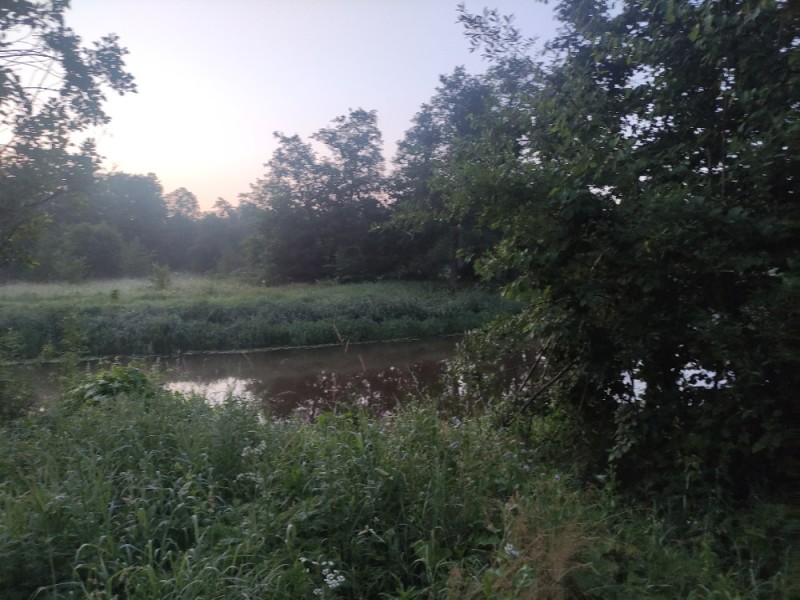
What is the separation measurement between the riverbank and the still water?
0.82 meters

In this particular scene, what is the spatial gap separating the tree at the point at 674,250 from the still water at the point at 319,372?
3.62 meters

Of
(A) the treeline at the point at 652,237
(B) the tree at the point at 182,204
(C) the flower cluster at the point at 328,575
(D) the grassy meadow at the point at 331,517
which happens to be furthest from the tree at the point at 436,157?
(B) the tree at the point at 182,204

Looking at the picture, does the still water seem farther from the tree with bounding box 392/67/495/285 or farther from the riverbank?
the tree with bounding box 392/67/495/285

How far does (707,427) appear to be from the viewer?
445 centimetres

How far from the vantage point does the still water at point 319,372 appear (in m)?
10.1

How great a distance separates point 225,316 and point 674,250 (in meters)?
16.5

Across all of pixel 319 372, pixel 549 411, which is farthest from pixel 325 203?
pixel 549 411

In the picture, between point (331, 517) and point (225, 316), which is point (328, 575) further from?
point (225, 316)

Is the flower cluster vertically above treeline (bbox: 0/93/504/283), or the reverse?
treeline (bbox: 0/93/504/283)

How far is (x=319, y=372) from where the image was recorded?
14.6 m

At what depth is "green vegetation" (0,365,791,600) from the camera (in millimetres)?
2969

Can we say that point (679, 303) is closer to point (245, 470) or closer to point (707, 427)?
point (707, 427)

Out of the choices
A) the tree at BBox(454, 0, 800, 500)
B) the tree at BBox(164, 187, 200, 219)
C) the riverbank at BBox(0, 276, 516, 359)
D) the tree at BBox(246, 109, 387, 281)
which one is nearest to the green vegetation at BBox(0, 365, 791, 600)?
the tree at BBox(454, 0, 800, 500)

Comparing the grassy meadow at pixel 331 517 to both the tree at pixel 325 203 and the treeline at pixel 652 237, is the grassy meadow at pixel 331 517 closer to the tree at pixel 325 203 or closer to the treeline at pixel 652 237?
the treeline at pixel 652 237
